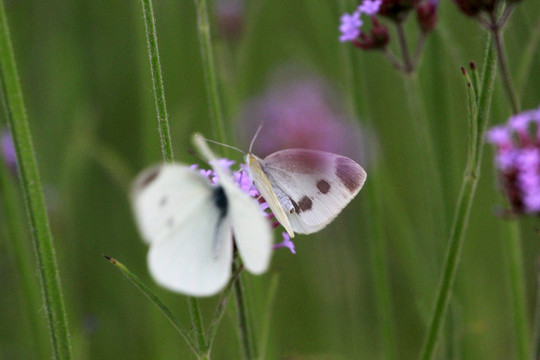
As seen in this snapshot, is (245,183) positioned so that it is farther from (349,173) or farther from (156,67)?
(156,67)

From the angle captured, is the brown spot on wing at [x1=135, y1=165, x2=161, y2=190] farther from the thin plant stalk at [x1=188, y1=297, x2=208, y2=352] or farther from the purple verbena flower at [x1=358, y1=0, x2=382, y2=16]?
the purple verbena flower at [x1=358, y1=0, x2=382, y2=16]

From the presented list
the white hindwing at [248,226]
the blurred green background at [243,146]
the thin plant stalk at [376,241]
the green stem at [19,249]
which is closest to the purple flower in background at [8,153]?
the blurred green background at [243,146]

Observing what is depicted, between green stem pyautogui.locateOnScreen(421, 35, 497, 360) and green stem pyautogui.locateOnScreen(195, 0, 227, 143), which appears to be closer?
green stem pyautogui.locateOnScreen(421, 35, 497, 360)

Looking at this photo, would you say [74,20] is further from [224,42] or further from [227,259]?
[227,259]

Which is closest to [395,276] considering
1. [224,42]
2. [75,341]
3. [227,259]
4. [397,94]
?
[397,94]

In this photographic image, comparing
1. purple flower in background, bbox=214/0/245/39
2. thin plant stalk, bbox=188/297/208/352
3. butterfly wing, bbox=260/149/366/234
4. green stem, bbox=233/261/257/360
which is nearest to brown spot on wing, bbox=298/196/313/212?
butterfly wing, bbox=260/149/366/234

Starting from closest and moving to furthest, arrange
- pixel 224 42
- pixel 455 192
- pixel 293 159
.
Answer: pixel 293 159, pixel 455 192, pixel 224 42

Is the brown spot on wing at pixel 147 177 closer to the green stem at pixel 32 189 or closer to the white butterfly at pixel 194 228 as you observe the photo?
the white butterfly at pixel 194 228

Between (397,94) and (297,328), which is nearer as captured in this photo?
(297,328)
